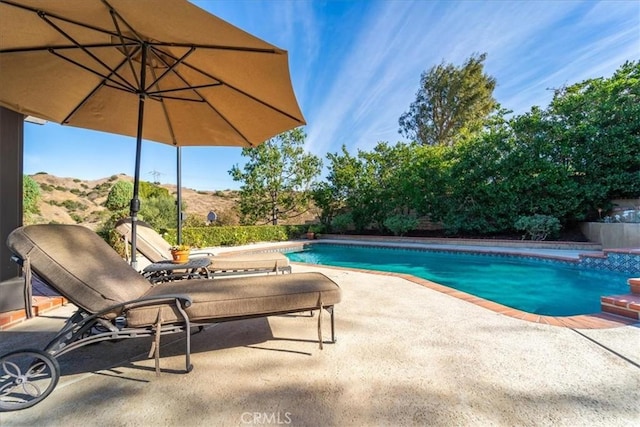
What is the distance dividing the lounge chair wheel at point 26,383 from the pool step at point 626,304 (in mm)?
4665

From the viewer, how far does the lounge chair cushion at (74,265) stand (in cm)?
180

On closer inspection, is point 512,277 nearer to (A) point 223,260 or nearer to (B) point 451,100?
(A) point 223,260

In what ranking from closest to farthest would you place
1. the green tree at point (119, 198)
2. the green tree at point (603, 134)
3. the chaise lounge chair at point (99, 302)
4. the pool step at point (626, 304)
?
Answer: the chaise lounge chair at point (99, 302) < the pool step at point (626, 304) < the green tree at point (119, 198) < the green tree at point (603, 134)

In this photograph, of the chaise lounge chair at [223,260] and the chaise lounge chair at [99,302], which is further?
the chaise lounge chair at [223,260]

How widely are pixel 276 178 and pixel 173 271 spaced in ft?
41.8

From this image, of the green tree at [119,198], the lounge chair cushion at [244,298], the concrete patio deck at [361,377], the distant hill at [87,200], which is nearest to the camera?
the concrete patio deck at [361,377]

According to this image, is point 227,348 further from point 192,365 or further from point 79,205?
point 79,205

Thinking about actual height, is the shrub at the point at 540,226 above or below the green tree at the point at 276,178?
below

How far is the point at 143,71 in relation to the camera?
271 centimetres

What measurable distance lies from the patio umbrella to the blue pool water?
5.04m

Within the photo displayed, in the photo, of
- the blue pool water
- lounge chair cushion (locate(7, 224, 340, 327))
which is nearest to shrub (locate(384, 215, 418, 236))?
the blue pool water

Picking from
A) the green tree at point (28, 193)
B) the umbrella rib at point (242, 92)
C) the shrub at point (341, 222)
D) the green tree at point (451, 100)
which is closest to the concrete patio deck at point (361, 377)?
the umbrella rib at point (242, 92)

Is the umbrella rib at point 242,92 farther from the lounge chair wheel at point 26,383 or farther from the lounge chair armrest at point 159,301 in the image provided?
the lounge chair wheel at point 26,383

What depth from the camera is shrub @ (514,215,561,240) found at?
33.5 feet
